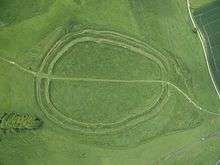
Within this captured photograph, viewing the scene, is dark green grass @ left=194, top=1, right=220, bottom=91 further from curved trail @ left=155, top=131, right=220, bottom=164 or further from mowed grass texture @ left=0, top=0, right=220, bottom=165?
curved trail @ left=155, top=131, right=220, bottom=164

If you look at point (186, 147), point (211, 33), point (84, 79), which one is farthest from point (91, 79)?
point (211, 33)

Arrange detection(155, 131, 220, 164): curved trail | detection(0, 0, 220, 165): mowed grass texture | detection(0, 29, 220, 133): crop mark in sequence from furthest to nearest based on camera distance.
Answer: detection(155, 131, 220, 164): curved trail → detection(0, 29, 220, 133): crop mark → detection(0, 0, 220, 165): mowed grass texture

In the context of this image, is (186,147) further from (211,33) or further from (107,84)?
(211,33)

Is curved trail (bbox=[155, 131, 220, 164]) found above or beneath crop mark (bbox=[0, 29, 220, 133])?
beneath

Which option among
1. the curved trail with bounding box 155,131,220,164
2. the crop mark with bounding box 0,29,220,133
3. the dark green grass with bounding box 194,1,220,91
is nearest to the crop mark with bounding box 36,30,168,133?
the crop mark with bounding box 0,29,220,133

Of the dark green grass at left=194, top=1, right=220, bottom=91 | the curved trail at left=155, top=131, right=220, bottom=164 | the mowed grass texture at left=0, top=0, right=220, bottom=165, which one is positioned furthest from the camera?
the dark green grass at left=194, top=1, right=220, bottom=91

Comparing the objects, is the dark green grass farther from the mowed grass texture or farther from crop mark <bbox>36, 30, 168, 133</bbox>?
crop mark <bbox>36, 30, 168, 133</bbox>

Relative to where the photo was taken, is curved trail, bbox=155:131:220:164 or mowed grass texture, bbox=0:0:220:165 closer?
mowed grass texture, bbox=0:0:220:165

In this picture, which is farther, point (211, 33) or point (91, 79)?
point (211, 33)

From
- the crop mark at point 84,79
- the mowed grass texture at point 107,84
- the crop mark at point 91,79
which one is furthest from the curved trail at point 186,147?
the crop mark at point 84,79
